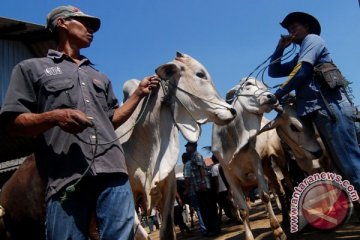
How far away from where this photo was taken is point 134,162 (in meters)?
4.10

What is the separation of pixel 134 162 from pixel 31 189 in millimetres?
1366

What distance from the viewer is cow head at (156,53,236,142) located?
4133 millimetres

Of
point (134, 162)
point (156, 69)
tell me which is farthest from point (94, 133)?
point (156, 69)

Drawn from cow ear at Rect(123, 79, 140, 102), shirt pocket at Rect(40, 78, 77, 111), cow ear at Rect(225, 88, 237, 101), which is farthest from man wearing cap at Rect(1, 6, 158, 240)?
cow ear at Rect(225, 88, 237, 101)

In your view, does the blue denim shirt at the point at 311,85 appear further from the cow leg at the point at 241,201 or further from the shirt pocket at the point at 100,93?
the cow leg at the point at 241,201

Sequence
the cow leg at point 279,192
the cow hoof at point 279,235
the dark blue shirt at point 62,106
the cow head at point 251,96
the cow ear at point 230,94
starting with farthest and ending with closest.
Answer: the cow leg at point 279,192 < the cow ear at point 230,94 < the cow head at point 251,96 < the cow hoof at point 279,235 < the dark blue shirt at point 62,106

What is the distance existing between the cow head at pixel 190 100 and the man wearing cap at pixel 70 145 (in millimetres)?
1608

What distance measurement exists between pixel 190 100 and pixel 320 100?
133 cm

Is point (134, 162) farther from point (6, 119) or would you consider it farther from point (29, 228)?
point (6, 119)

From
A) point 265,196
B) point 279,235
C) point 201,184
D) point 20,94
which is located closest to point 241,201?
point 265,196

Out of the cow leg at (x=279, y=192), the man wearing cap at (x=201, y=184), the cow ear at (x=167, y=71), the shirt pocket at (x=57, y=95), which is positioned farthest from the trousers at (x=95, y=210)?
the man wearing cap at (x=201, y=184)

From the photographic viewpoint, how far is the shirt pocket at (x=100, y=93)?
2631 mm

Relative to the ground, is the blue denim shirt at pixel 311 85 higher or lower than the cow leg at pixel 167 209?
higher

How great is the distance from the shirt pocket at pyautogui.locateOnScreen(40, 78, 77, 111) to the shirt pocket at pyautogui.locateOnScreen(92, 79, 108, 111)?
219 mm
